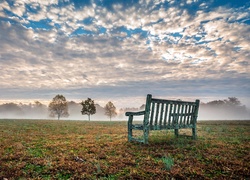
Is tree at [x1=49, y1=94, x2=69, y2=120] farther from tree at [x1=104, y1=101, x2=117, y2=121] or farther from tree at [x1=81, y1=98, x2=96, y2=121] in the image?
tree at [x1=104, y1=101, x2=117, y2=121]

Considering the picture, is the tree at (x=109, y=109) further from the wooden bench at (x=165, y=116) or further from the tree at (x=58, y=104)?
the wooden bench at (x=165, y=116)

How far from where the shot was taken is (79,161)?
5.81 m

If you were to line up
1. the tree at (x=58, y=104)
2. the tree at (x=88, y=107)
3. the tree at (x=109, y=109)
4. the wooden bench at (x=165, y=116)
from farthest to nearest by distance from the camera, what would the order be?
the tree at (x=109, y=109)
the tree at (x=58, y=104)
the tree at (x=88, y=107)
the wooden bench at (x=165, y=116)

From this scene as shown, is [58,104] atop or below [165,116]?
atop

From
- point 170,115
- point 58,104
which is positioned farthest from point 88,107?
point 170,115

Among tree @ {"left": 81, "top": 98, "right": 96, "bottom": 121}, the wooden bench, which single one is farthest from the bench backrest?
tree @ {"left": 81, "top": 98, "right": 96, "bottom": 121}

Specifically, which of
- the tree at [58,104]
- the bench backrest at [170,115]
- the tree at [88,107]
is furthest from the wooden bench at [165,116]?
the tree at [58,104]

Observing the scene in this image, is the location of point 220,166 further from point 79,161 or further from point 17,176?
point 17,176

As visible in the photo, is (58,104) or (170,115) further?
(58,104)

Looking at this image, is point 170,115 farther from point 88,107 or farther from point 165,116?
point 88,107

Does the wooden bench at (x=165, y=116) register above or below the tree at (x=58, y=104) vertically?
below

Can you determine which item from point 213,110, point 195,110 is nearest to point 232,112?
point 213,110

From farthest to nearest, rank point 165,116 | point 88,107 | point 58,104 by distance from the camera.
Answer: point 58,104
point 88,107
point 165,116

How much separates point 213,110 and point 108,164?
174 m
